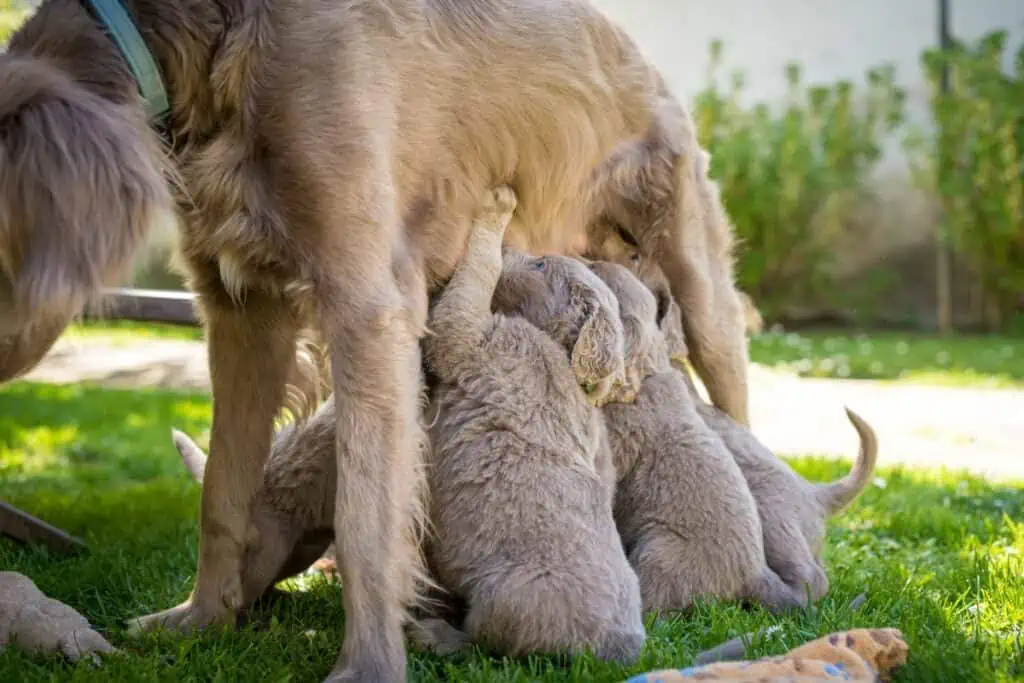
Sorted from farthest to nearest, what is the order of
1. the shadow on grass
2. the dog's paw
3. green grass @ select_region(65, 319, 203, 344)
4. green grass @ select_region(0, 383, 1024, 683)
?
green grass @ select_region(65, 319, 203, 344) < the shadow on grass < the dog's paw < green grass @ select_region(0, 383, 1024, 683)

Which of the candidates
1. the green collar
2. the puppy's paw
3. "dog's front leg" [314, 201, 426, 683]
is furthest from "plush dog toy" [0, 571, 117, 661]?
the puppy's paw

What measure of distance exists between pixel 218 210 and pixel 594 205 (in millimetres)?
1431

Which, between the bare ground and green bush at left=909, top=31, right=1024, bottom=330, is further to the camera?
green bush at left=909, top=31, right=1024, bottom=330

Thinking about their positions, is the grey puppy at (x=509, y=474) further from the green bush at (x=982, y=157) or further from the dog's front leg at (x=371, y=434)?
the green bush at (x=982, y=157)

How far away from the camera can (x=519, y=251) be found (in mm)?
3533

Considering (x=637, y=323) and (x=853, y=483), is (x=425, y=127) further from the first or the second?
(x=853, y=483)

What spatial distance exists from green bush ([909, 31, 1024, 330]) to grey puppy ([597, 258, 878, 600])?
8892mm

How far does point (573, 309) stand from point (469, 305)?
288mm

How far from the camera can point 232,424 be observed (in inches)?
134

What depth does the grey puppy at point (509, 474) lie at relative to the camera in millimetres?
2766

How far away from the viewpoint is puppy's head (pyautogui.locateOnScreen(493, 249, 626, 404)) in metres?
3.07

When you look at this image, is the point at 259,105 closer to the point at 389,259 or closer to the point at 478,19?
the point at 389,259

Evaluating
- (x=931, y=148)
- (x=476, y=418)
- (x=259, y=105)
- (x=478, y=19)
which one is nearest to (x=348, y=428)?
(x=476, y=418)

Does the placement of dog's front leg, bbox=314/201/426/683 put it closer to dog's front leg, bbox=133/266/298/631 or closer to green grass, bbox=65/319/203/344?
dog's front leg, bbox=133/266/298/631
